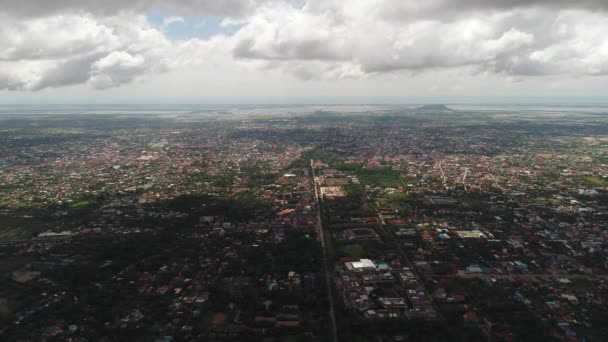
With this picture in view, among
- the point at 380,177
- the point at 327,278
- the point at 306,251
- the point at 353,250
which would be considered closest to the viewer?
the point at 327,278

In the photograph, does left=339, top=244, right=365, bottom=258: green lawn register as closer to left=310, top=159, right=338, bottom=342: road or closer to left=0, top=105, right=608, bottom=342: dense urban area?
left=0, top=105, right=608, bottom=342: dense urban area

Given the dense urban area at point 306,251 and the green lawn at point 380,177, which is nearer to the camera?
the dense urban area at point 306,251

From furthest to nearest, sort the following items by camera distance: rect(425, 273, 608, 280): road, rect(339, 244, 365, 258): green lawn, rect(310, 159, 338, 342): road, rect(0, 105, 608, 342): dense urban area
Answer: rect(339, 244, 365, 258): green lawn < rect(425, 273, 608, 280): road < rect(0, 105, 608, 342): dense urban area < rect(310, 159, 338, 342): road

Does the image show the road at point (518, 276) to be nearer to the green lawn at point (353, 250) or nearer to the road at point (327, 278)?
the green lawn at point (353, 250)

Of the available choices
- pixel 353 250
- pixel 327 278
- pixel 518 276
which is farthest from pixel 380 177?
pixel 327 278

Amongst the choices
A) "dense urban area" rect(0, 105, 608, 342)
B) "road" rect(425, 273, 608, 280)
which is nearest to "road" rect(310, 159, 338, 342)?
"dense urban area" rect(0, 105, 608, 342)

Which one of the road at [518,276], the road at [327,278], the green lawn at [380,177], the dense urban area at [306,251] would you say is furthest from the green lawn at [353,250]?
the green lawn at [380,177]

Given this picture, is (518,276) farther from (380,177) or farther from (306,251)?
(380,177)

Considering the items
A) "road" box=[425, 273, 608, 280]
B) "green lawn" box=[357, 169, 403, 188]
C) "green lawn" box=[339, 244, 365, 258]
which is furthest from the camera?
"green lawn" box=[357, 169, 403, 188]
